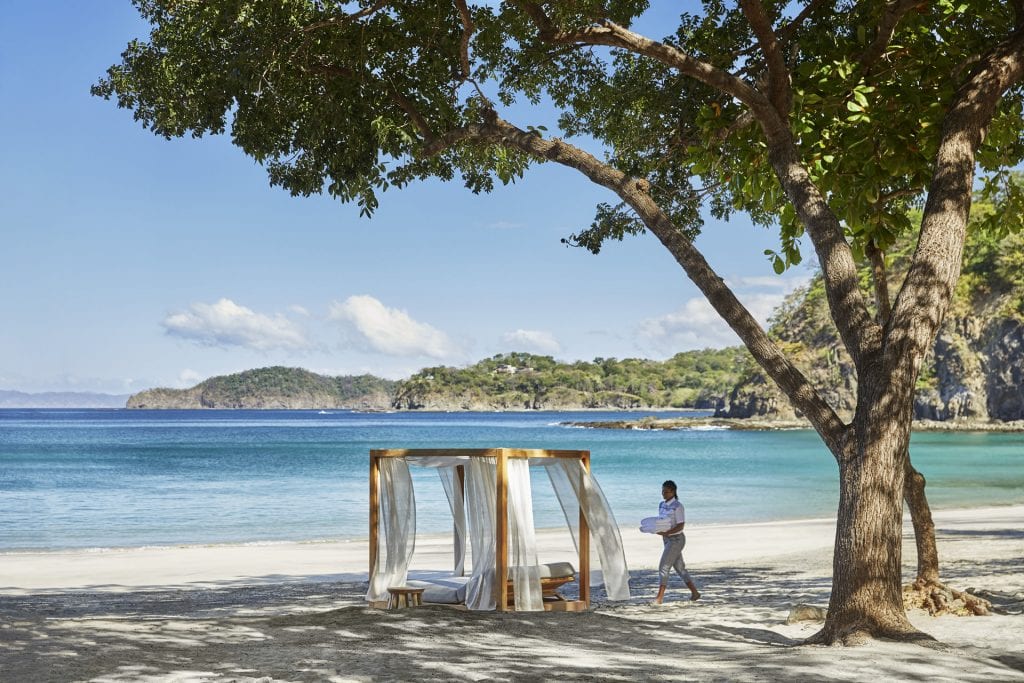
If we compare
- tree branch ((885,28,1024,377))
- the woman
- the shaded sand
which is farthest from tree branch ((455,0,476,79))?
the shaded sand

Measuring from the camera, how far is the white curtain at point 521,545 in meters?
10.3

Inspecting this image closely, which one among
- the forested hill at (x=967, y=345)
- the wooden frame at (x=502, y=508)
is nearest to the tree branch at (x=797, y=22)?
the wooden frame at (x=502, y=508)

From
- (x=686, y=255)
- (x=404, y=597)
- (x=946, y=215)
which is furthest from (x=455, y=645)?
(x=946, y=215)

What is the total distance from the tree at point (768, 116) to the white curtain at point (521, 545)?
2995 millimetres

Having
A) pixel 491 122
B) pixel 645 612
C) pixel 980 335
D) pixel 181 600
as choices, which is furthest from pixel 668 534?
pixel 980 335

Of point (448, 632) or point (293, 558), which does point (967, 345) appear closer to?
point (293, 558)

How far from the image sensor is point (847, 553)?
24.2 feet

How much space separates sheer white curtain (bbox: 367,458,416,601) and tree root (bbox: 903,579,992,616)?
484cm

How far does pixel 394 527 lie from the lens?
1099 cm

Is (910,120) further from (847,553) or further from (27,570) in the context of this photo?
(27,570)

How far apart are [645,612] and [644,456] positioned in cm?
5317

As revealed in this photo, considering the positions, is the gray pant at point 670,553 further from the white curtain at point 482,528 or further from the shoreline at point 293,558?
the white curtain at point 482,528

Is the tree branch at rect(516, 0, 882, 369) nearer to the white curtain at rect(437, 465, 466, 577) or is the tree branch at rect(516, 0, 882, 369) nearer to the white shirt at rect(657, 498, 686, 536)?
the white shirt at rect(657, 498, 686, 536)

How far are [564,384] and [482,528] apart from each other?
178290mm
